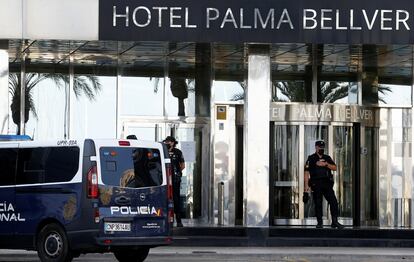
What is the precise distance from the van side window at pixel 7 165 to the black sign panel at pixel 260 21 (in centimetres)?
522

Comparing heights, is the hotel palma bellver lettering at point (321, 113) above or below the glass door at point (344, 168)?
above

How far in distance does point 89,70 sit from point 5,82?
4.00 metres

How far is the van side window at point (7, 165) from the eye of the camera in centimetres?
1509

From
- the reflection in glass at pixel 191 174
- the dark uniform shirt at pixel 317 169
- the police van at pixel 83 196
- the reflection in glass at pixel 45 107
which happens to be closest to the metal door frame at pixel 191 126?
the reflection in glass at pixel 191 174

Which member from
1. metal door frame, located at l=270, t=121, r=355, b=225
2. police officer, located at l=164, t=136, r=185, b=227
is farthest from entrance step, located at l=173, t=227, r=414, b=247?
metal door frame, located at l=270, t=121, r=355, b=225

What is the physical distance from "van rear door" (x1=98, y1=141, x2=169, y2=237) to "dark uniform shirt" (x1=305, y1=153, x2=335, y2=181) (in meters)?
7.56

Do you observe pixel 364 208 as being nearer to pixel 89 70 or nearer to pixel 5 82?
pixel 89 70

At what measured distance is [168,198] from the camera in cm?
1508

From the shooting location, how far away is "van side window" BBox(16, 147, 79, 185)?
1441 centimetres

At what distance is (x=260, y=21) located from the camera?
66.0 ft

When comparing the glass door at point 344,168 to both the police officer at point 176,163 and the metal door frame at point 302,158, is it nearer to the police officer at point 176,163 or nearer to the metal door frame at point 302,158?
the metal door frame at point 302,158

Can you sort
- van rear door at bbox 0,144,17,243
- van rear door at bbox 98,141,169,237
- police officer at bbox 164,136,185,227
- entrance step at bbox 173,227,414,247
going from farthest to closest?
police officer at bbox 164,136,185,227
entrance step at bbox 173,227,414,247
van rear door at bbox 0,144,17,243
van rear door at bbox 98,141,169,237

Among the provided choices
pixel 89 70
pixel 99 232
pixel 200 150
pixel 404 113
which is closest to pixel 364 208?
pixel 404 113

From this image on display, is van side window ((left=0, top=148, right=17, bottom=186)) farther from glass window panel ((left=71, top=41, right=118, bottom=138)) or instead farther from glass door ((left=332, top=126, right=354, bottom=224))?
glass door ((left=332, top=126, right=354, bottom=224))
